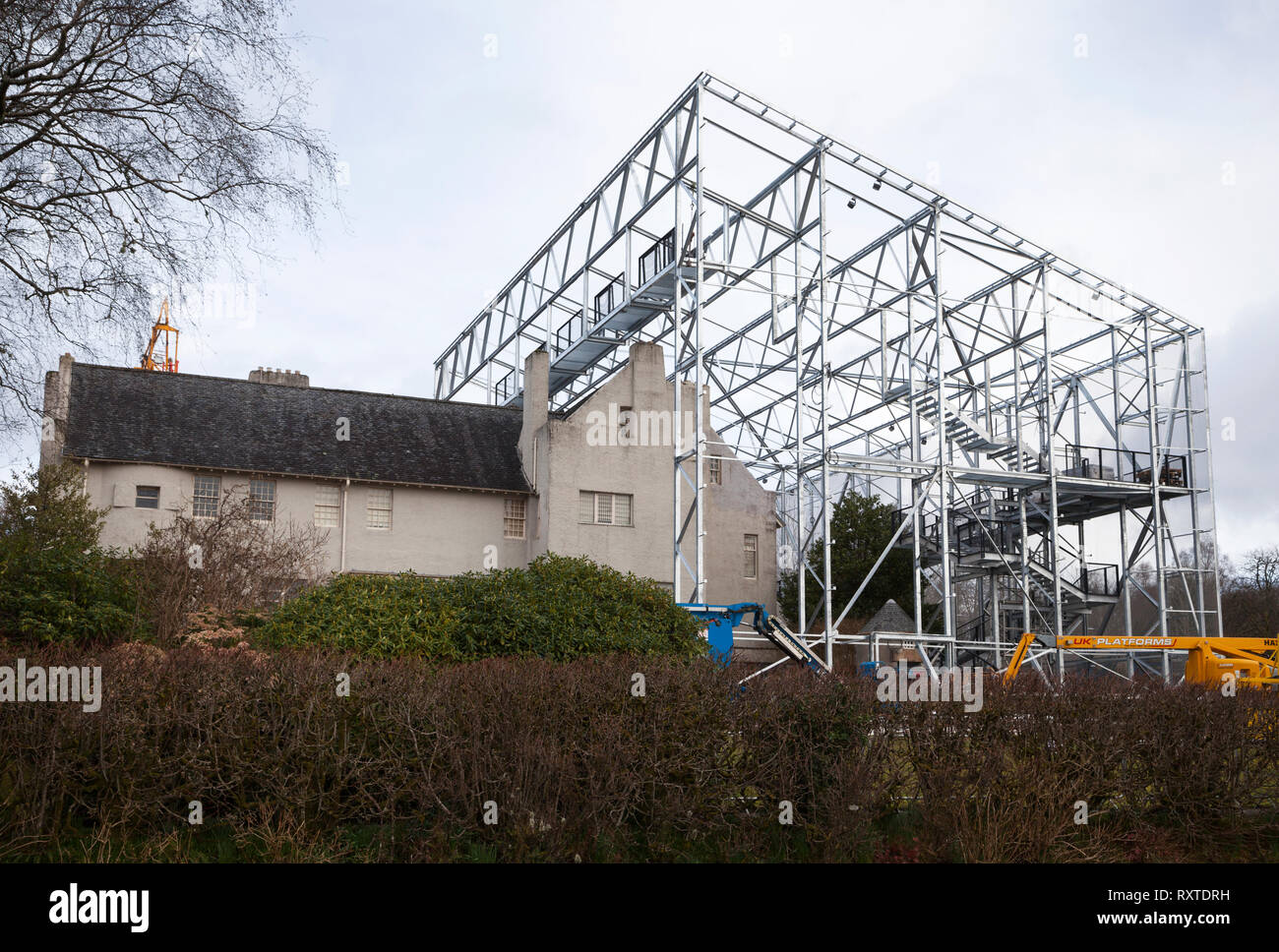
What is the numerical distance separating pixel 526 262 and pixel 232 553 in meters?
20.6

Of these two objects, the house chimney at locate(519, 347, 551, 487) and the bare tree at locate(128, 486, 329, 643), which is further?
the house chimney at locate(519, 347, 551, 487)

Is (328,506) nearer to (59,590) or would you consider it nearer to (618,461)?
(618,461)

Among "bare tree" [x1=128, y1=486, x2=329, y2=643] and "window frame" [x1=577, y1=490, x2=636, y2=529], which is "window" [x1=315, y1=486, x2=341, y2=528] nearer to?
"bare tree" [x1=128, y1=486, x2=329, y2=643]

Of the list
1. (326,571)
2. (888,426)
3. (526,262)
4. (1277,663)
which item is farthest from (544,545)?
(1277,663)

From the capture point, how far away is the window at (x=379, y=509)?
33562 millimetres

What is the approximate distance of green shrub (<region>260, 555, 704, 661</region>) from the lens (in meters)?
17.6

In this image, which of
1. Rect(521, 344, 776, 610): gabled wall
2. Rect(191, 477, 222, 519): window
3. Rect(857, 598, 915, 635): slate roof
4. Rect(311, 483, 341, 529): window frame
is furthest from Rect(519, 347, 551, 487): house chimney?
Rect(857, 598, 915, 635): slate roof

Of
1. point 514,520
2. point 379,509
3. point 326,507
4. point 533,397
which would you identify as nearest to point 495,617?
point 379,509

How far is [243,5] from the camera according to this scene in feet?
38.4

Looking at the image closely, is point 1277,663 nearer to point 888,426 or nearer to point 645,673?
point 645,673

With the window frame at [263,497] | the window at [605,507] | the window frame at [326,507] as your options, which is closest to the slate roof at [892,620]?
the window at [605,507]

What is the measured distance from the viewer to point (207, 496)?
106 feet

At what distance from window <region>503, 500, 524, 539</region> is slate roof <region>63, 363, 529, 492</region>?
0.63m

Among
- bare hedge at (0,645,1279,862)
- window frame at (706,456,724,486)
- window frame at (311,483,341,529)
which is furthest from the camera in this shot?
window frame at (706,456,724,486)
